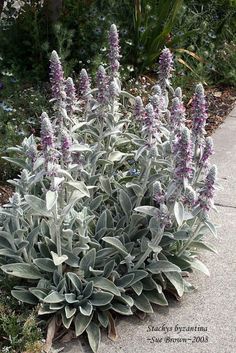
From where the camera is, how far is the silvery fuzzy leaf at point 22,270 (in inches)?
124

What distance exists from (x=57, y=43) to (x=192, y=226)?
333cm

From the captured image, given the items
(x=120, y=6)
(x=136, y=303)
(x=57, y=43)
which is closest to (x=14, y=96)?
(x=57, y=43)

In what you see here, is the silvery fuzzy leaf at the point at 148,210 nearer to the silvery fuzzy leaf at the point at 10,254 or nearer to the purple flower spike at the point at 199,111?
the purple flower spike at the point at 199,111

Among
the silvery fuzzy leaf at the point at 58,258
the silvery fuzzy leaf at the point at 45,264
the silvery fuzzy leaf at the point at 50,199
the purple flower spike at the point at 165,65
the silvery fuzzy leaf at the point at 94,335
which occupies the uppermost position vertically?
the purple flower spike at the point at 165,65

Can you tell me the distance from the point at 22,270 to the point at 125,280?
605 mm

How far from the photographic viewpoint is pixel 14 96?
5672 millimetres

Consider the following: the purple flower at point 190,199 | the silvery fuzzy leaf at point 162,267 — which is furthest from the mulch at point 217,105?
the silvery fuzzy leaf at point 162,267

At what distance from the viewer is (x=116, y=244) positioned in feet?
10.7

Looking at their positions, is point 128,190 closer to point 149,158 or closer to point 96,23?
point 149,158

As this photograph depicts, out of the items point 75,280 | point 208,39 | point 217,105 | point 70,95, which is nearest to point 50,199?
point 75,280

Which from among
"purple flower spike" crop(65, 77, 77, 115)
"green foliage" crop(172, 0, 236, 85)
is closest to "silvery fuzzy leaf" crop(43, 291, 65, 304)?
"purple flower spike" crop(65, 77, 77, 115)

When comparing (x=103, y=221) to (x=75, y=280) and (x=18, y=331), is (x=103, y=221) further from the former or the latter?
(x=18, y=331)

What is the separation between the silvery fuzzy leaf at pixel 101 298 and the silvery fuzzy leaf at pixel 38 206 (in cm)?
57

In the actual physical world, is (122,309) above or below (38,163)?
below
